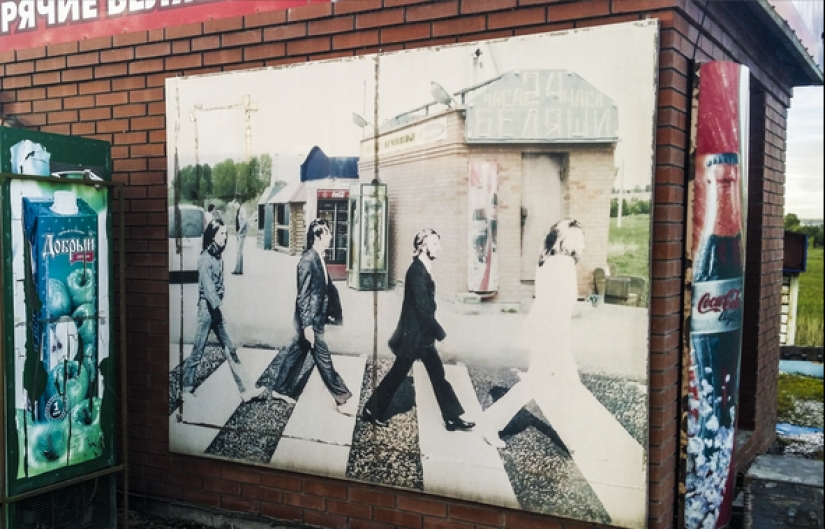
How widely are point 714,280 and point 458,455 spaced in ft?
5.35

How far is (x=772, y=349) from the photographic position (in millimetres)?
6152

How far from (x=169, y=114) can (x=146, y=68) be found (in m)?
0.38

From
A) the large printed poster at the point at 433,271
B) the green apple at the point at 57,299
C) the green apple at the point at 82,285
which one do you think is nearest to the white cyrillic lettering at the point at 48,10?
the large printed poster at the point at 433,271

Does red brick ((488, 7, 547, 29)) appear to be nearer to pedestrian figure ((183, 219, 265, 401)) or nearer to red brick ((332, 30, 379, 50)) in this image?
red brick ((332, 30, 379, 50))

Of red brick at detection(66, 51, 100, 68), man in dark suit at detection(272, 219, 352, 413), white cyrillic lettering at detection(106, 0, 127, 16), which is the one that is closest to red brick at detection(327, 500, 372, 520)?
man in dark suit at detection(272, 219, 352, 413)

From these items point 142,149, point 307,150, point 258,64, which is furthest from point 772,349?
point 142,149

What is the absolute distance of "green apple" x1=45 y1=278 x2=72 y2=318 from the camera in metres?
4.09

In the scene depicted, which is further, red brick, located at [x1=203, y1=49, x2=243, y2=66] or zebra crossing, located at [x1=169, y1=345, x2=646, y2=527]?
red brick, located at [x1=203, y1=49, x2=243, y2=66]

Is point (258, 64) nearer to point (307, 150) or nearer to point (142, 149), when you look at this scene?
point (307, 150)

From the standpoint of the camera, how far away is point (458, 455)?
158 inches

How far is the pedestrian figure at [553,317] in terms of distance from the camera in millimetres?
3721

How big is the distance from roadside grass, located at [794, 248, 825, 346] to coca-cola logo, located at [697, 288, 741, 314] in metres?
3.44

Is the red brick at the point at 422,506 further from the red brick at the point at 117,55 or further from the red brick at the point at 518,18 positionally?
the red brick at the point at 117,55

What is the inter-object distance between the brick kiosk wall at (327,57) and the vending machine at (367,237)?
811mm
